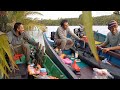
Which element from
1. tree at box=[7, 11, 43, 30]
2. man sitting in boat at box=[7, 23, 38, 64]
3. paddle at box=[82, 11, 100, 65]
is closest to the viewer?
paddle at box=[82, 11, 100, 65]

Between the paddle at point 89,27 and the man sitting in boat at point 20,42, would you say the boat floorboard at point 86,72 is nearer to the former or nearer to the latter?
the man sitting in boat at point 20,42

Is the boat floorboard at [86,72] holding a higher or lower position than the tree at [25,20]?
lower

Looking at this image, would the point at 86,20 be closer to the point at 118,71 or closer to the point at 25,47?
the point at 118,71

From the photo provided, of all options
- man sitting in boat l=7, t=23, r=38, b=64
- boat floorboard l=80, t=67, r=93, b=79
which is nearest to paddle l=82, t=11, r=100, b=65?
boat floorboard l=80, t=67, r=93, b=79

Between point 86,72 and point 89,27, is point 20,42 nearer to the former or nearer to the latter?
point 86,72

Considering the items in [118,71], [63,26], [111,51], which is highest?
[63,26]

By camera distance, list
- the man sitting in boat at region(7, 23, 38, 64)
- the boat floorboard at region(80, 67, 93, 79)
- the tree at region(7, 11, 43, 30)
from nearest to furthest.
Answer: the boat floorboard at region(80, 67, 93, 79)
the man sitting in boat at region(7, 23, 38, 64)
the tree at region(7, 11, 43, 30)

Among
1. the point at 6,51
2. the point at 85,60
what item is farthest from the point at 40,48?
the point at 6,51

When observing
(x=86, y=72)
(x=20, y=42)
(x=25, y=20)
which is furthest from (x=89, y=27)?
(x=25, y=20)

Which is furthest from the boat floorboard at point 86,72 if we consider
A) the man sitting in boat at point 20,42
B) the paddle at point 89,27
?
the paddle at point 89,27

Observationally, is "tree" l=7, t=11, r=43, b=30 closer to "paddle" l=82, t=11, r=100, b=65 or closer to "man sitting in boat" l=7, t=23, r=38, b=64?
"man sitting in boat" l=7, t=23, r=38, b=64

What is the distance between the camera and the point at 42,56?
4367 mm

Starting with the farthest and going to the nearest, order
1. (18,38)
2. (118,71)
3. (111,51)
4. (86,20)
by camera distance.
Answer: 1. (18,38)
2. (111,51)
3. (118,71)
4. (86,20)
